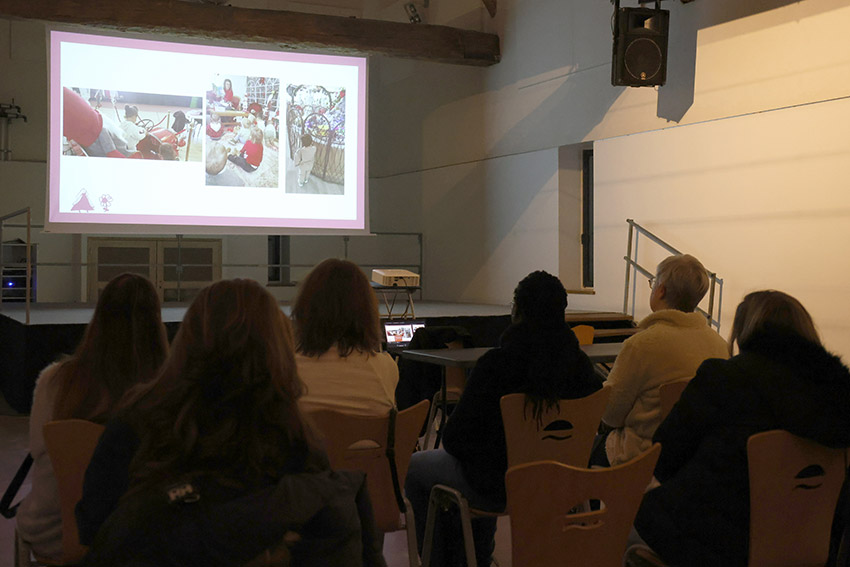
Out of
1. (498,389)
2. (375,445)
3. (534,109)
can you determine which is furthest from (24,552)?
(534,109)

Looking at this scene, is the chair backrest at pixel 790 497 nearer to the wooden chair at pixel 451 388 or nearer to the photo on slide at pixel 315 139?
the wooden chair at pixel 451 388

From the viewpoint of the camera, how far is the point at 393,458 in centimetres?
206

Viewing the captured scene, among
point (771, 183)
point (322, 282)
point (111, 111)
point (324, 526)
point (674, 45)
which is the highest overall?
point (674, 45)

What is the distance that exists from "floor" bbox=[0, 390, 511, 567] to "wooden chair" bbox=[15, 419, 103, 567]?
1.33 metres

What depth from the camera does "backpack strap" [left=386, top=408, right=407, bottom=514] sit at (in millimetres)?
2029

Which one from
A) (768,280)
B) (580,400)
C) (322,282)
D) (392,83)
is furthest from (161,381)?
(392,83)

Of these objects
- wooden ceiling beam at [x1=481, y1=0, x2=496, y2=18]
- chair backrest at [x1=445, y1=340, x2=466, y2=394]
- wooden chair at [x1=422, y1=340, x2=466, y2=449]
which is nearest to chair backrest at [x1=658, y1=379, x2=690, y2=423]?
wooden chair at [x1=422, y1=340, x2=466, y2=449]

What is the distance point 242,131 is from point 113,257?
3.38m

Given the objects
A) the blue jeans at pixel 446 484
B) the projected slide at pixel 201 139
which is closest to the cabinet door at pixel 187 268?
the projected slide at pixel 201 139

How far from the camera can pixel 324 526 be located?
1.19 m

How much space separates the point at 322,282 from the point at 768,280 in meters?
4.67

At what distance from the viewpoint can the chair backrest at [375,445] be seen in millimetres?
1994

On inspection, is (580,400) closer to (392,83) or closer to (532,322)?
(532,322)

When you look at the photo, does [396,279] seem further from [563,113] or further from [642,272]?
[563,113]
